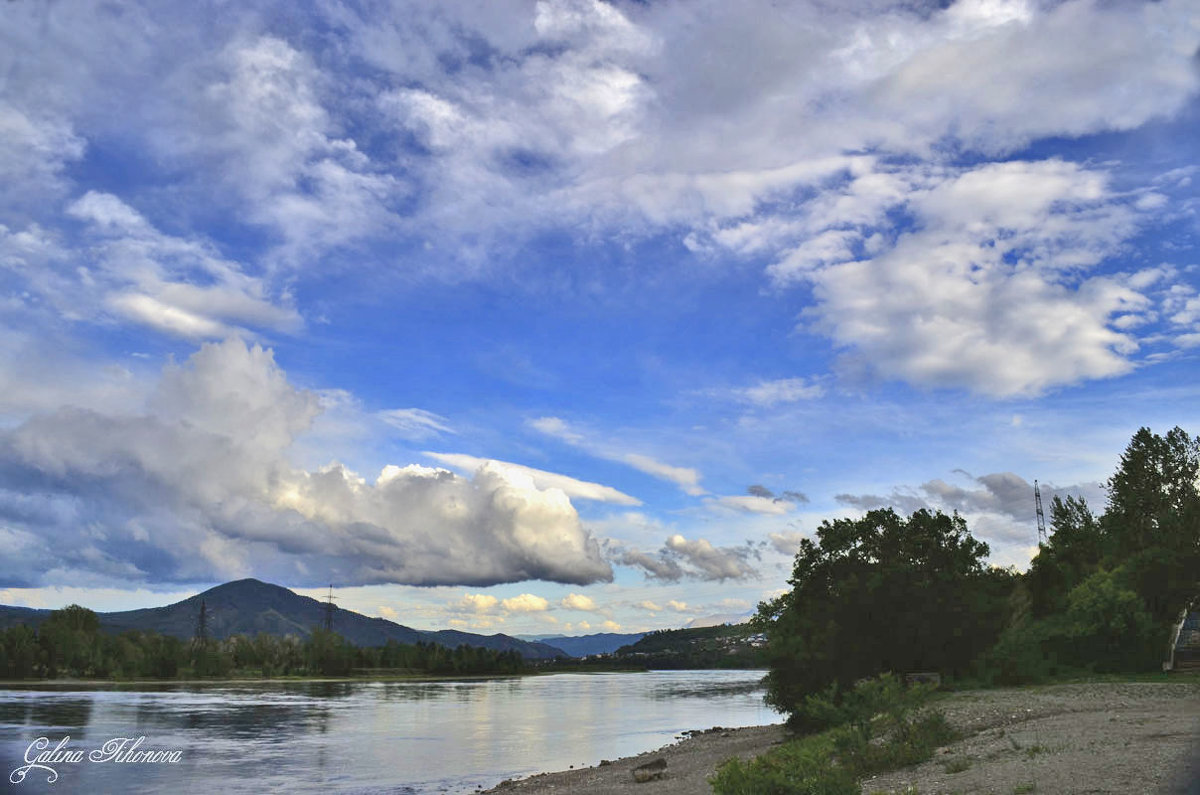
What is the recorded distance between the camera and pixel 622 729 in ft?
250

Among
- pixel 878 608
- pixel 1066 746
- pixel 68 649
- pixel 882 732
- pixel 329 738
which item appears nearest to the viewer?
pixel 1066 746

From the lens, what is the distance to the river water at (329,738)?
43.4 metres

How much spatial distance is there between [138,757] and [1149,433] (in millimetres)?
106478

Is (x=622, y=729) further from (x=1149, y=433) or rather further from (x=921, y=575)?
(x=1149, y=433)

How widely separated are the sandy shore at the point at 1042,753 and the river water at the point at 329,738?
30.3ft

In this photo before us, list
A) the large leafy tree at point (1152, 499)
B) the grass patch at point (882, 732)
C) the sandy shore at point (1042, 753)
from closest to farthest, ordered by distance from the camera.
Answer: the sandy shore at point (1042, 753)
the grass patch at point (882, 732)
the large leafy tree at point (1152, 499)

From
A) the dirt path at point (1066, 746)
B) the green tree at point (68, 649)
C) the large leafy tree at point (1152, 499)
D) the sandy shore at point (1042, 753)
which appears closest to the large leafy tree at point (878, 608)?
the sandy shore at point (1042, 753)

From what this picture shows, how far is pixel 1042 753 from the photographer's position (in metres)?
23.7

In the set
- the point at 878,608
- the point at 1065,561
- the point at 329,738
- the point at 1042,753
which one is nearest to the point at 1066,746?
the point at 1042,753

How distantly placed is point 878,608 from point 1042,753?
29.0m

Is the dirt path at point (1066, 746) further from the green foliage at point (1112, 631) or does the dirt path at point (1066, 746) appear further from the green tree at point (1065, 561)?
the green tree at point (1065, 561)

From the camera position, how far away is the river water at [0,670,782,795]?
43375 millimetres

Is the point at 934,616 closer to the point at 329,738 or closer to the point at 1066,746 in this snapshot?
the point at 1066,746

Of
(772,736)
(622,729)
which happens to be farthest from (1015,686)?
(622,729)
